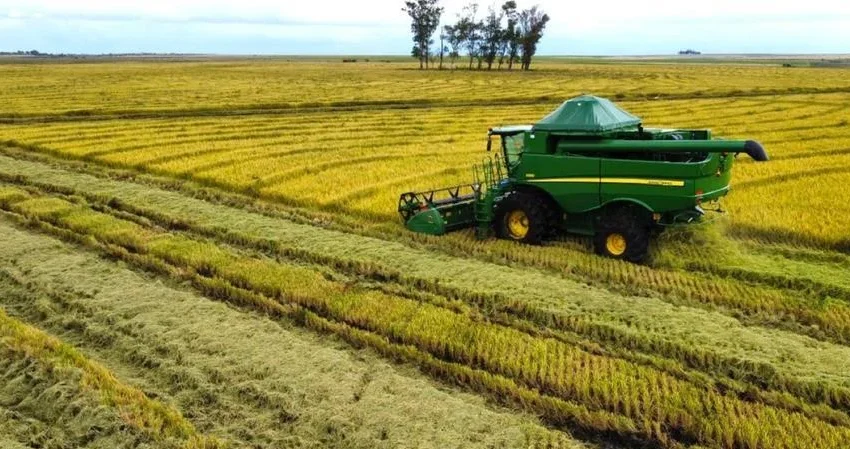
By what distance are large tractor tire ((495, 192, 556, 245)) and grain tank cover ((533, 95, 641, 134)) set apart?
1.10m

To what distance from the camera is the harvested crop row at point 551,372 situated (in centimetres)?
559

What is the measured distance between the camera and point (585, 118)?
10.3 meters

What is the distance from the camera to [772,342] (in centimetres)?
716

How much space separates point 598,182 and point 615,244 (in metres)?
0.92

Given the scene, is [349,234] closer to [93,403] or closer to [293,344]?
[293,344]

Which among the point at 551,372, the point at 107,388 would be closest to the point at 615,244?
the point at 551,372

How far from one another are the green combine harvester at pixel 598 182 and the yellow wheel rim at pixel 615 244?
0.01m

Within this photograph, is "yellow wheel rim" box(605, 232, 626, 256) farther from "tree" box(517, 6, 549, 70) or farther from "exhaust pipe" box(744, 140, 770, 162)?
"tree" box(517, 6, 549, 70)

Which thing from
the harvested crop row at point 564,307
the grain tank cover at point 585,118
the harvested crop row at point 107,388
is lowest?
the harvested crop row at point 107,388

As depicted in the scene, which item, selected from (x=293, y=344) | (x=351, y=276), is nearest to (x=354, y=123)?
(x=351, y=276)

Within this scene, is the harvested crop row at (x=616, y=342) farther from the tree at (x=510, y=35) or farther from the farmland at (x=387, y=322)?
the tree at (x=510, y=35)

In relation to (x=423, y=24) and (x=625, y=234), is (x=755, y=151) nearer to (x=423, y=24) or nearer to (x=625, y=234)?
(x=625, y=234)

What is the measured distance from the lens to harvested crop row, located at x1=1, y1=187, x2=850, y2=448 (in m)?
5.59

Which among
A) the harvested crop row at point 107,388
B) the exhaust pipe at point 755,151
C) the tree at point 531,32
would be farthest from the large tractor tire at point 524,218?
the tree at point 531,32
